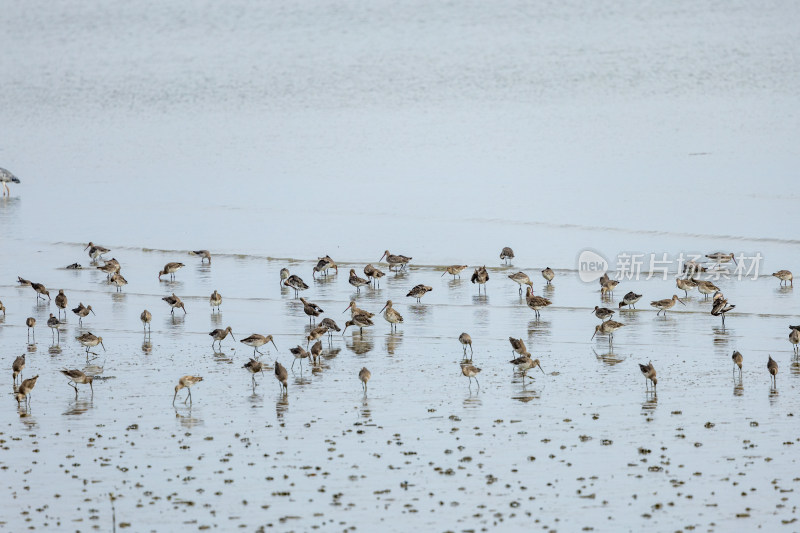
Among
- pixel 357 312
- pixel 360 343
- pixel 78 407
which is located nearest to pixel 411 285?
pixel 357 312

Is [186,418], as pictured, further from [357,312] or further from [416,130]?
[416,130]

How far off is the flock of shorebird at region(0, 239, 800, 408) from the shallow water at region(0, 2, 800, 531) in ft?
0.86

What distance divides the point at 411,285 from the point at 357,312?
4.92 m

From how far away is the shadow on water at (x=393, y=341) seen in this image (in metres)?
18.1

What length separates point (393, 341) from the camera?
738 inches

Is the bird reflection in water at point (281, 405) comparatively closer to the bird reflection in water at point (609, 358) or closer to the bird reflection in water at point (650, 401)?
the bird reflection in water at point (650, 401)

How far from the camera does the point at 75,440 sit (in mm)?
13445

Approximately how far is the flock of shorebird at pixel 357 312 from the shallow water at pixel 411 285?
263 mm

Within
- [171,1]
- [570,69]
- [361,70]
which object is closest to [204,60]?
[361,70]

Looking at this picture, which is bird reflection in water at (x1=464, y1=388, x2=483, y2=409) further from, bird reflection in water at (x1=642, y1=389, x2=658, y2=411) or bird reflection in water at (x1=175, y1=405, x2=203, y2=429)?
bird reflection in water at (x1=175, y1=405, x2=203, y2=429)

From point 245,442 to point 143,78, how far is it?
203ft

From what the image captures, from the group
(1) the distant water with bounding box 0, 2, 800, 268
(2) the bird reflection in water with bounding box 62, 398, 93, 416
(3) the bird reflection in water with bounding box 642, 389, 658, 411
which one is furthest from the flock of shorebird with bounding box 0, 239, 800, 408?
(1) the distant water with bounding box 0, 2, 800, 268

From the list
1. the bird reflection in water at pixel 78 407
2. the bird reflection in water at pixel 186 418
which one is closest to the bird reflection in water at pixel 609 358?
the bird reflection in water at pixel 186 418

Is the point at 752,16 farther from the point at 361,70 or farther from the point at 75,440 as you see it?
the point at 75,440
